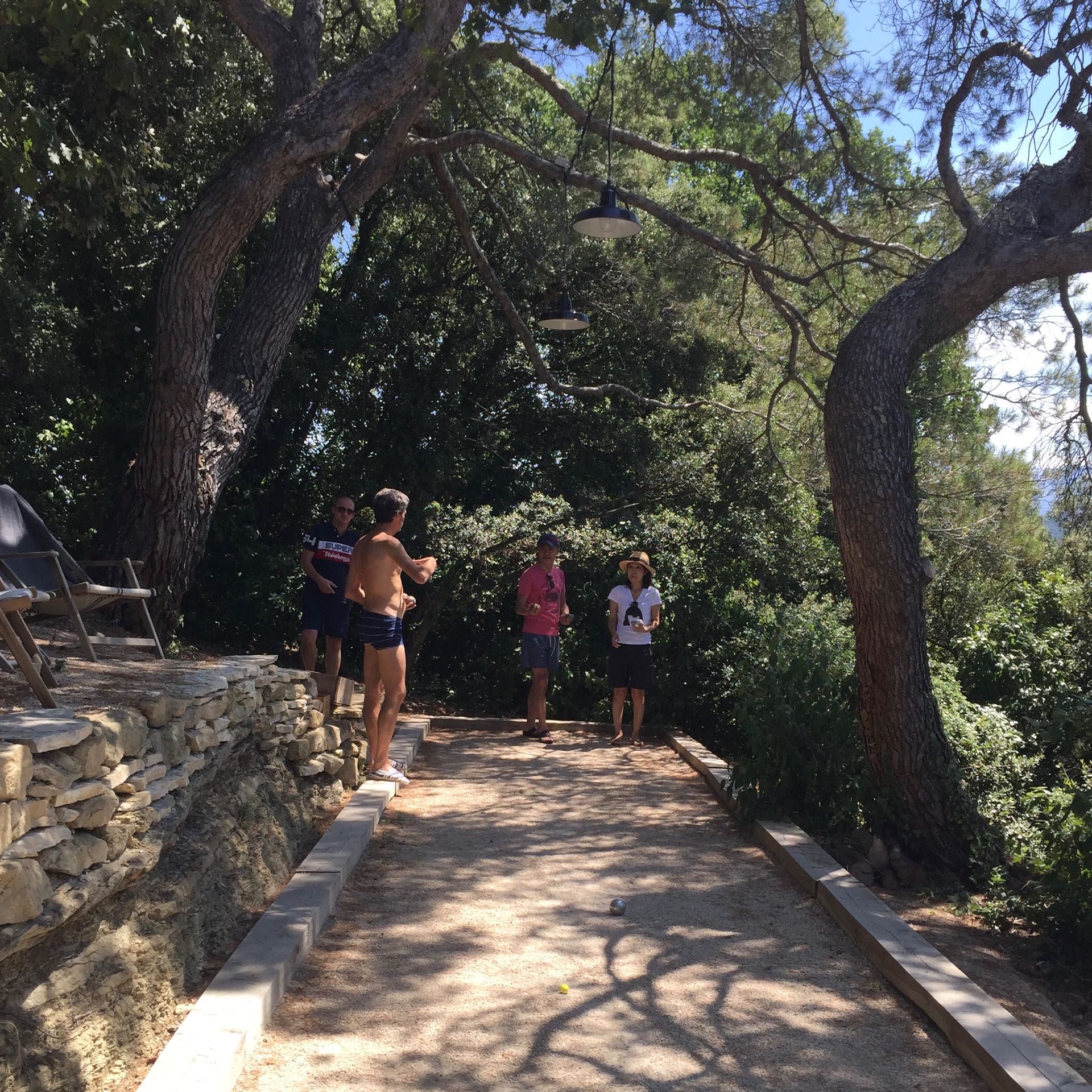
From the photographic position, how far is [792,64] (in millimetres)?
9391

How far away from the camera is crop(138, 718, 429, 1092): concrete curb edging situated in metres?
3.16

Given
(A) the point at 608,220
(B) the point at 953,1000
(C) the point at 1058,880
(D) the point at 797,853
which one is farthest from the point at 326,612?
(B) the point at 953,1000

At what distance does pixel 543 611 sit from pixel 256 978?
6.40 m

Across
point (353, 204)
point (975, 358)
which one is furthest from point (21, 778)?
point (975, 358)

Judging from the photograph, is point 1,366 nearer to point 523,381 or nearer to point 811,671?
point 523,381

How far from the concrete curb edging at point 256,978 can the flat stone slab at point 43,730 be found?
97cm

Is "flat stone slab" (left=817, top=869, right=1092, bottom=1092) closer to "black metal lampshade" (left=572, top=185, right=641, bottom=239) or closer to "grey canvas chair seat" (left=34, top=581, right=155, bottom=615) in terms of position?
"grey canvas chair seat" (left=34, top=581, right=155, bottom=615)

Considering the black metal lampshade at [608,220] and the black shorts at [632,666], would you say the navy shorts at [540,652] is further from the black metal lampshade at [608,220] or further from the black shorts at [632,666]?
the black metal lampshade at [608,220]

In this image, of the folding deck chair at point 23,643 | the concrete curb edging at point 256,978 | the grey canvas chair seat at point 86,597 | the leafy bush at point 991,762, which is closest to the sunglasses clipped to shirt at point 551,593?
the leafy bush at point 991,762

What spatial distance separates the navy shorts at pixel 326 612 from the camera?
9508mm

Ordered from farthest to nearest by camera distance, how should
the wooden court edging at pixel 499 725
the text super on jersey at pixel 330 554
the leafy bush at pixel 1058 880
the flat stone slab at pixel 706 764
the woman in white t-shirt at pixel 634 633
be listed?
the wooden court edging at pixel 499 725 < the woman in white t-shirt at pixel 634 633 < the text super on jersey at pixel 330 554 < the flat stone slab at pixel 706 764 < the leafy bush at pixel 1058 880

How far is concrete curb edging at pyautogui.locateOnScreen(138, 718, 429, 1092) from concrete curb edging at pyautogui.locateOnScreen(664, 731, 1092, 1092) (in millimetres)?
2392

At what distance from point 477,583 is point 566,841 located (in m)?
5.96

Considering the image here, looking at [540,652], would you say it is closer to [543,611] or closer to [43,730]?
[543,611]
